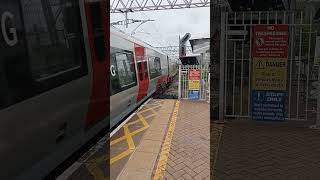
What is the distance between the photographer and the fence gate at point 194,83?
44.4 feet

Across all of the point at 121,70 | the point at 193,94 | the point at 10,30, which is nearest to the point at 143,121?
the point at 121,70

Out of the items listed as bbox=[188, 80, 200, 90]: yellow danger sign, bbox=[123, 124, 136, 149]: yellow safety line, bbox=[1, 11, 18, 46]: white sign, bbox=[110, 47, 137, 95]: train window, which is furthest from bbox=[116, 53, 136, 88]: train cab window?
bbox=[1, 11, 18, 46]: white sign

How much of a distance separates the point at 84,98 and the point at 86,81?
0.23 m

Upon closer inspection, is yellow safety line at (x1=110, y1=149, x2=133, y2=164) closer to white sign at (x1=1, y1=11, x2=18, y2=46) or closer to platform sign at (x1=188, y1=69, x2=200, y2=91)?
white sign at (x1=1, y1=11, x2=18, y2=46)

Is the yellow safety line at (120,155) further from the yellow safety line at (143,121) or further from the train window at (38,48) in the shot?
the yellow safety line at (143,121)

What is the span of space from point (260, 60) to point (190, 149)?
2.51 meters

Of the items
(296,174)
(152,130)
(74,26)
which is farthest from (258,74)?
(74,26)

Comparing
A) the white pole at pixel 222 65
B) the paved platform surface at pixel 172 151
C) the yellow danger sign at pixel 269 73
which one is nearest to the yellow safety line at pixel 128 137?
the paved platform surface at pixel 172 151

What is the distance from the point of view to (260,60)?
7.34 metres

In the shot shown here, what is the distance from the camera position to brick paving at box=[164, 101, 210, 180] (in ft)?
16.3

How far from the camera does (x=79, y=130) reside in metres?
4.79

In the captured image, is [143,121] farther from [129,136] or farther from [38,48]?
[38,48]

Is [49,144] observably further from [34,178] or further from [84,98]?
[84,98]

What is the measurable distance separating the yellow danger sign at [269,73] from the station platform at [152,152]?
58.8 inches
